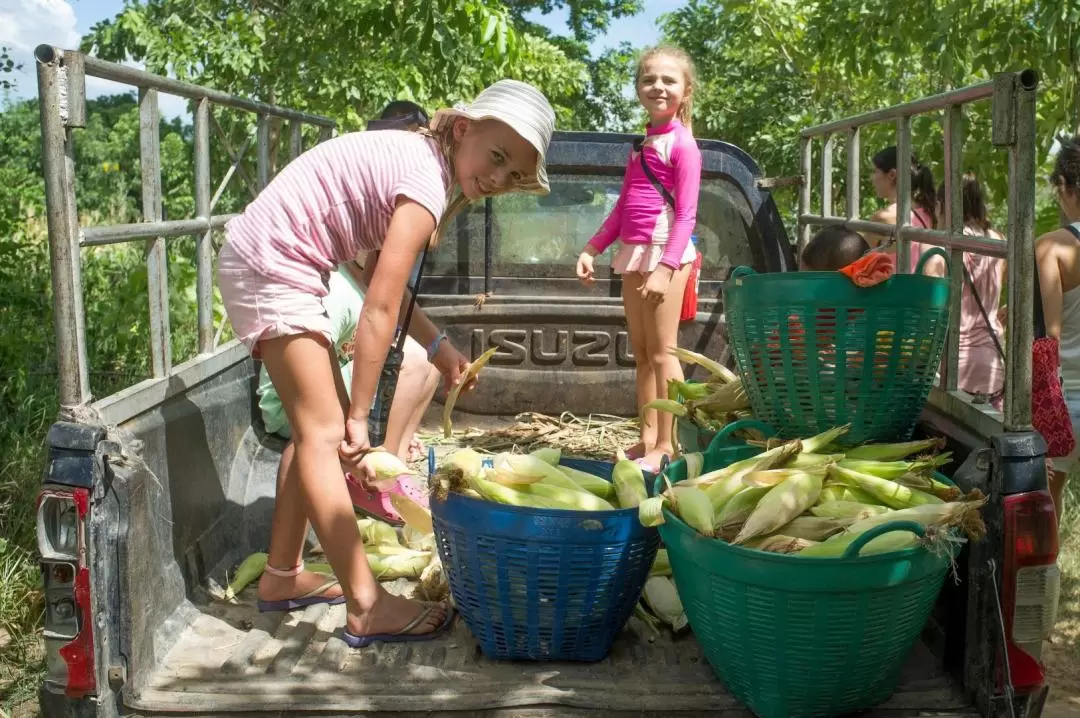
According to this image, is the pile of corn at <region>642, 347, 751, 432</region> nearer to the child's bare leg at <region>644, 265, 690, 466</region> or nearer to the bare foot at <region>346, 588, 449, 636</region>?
the child's bare leg at <region>644, 265, 690, 466</region>

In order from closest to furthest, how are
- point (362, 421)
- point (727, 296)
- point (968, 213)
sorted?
point (362, 421)
point (727, 296)
point (968, 213)

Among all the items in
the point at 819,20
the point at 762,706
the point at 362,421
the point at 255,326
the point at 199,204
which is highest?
the point at 819,20


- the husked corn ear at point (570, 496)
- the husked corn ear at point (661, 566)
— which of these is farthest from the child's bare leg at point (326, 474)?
the husked corn ear at point (661, 566)

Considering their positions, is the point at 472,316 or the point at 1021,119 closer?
the point at 1021,119

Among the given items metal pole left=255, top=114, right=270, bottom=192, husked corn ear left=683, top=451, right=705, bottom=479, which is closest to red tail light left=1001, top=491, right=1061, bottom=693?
husked corn ear left=683, top=451, right=705, bottom=479

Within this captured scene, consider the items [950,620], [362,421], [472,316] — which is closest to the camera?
[950,620]

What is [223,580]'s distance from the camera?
123 inches

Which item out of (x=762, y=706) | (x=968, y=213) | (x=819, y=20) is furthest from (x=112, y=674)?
(x=819, y=20)

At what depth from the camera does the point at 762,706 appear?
235 cm

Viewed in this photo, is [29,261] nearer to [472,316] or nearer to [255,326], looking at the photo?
[472,316]

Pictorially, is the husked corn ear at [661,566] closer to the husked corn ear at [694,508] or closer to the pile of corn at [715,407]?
the pile of corn at [715,407]

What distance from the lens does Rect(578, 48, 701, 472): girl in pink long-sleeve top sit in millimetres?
4219

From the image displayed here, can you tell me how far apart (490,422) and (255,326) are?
193 centimetres

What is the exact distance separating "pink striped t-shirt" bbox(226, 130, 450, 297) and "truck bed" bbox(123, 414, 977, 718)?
25.2 inches
